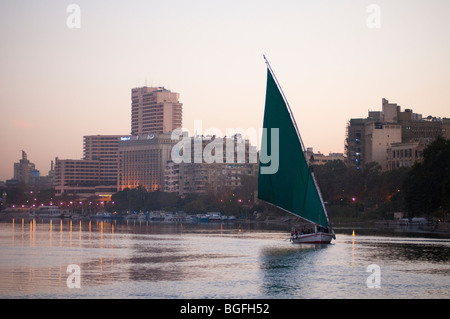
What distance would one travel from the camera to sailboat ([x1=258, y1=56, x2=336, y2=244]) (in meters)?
79.4

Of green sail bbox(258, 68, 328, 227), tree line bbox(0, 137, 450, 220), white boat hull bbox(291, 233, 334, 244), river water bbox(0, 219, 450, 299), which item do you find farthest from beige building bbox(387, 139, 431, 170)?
green sail bbox(258, 68, 328, 227)

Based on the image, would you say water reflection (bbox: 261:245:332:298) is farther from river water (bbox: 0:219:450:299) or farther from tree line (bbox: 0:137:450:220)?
tree line (bbox: 0:137:450:220)

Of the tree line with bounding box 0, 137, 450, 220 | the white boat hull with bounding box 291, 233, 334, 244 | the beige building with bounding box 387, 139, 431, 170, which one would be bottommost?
the white boat hull with bounding box 291, 233, 334, 244

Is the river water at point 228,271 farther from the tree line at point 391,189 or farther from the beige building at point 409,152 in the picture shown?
the beige building at point 409,152

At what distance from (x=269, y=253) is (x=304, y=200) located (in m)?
7.28

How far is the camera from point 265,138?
81.3 m

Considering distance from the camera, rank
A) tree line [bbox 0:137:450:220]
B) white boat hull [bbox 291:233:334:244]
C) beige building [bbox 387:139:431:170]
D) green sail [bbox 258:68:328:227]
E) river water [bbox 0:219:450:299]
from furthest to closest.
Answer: beige building [bbox 387:139:431:170] → tree line [bbox 0:137:450:220] → white boat hull [bbox 291:233:334:244] → green sail [bbox 258:68:328:227] → river water [bbox 0:219:450:299]

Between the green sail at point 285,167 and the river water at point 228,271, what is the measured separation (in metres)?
5.32

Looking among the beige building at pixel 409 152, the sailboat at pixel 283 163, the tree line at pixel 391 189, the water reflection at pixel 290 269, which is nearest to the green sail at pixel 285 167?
the sailboat at pixel 283 163

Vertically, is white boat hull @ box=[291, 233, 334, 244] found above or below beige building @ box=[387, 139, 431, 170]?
below

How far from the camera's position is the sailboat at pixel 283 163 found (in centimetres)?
7938

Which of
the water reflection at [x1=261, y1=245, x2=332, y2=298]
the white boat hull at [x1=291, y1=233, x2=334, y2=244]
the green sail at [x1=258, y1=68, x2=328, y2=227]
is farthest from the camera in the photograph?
the white boat hull at [x1=291, y1=233, x2=334, y2=244]

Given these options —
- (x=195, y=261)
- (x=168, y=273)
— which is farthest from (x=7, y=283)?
(x=195, y=261)
